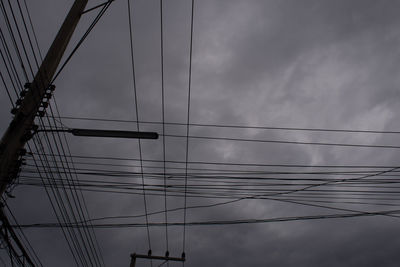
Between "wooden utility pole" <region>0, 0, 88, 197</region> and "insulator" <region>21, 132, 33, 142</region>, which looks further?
"insulator" <region>21, 132, 33, 142</region>

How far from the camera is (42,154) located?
6992mm

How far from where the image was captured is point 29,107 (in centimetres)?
580

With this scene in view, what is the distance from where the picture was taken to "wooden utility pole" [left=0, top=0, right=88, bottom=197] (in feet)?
17.4

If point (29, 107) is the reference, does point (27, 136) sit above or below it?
below

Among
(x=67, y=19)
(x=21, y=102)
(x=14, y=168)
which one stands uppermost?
(x=67, y=19)

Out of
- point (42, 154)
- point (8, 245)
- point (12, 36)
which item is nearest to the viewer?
point (12, 36)

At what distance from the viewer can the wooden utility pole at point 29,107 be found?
5293 mm

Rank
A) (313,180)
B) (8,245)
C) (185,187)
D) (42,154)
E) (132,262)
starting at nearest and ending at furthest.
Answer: (8,245) → (42,154) → (313,180) → (185,187) → (132,262)

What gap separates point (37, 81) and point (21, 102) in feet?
1.91

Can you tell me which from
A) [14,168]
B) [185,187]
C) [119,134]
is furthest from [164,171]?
[14,168]

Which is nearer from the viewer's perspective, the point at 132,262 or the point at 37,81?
the point at 37,81

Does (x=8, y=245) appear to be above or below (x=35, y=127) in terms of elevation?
below

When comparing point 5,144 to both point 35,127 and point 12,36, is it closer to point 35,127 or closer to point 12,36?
point 35,127

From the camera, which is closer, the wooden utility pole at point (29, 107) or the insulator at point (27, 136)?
the wooden utility pole at point (29, 107)
